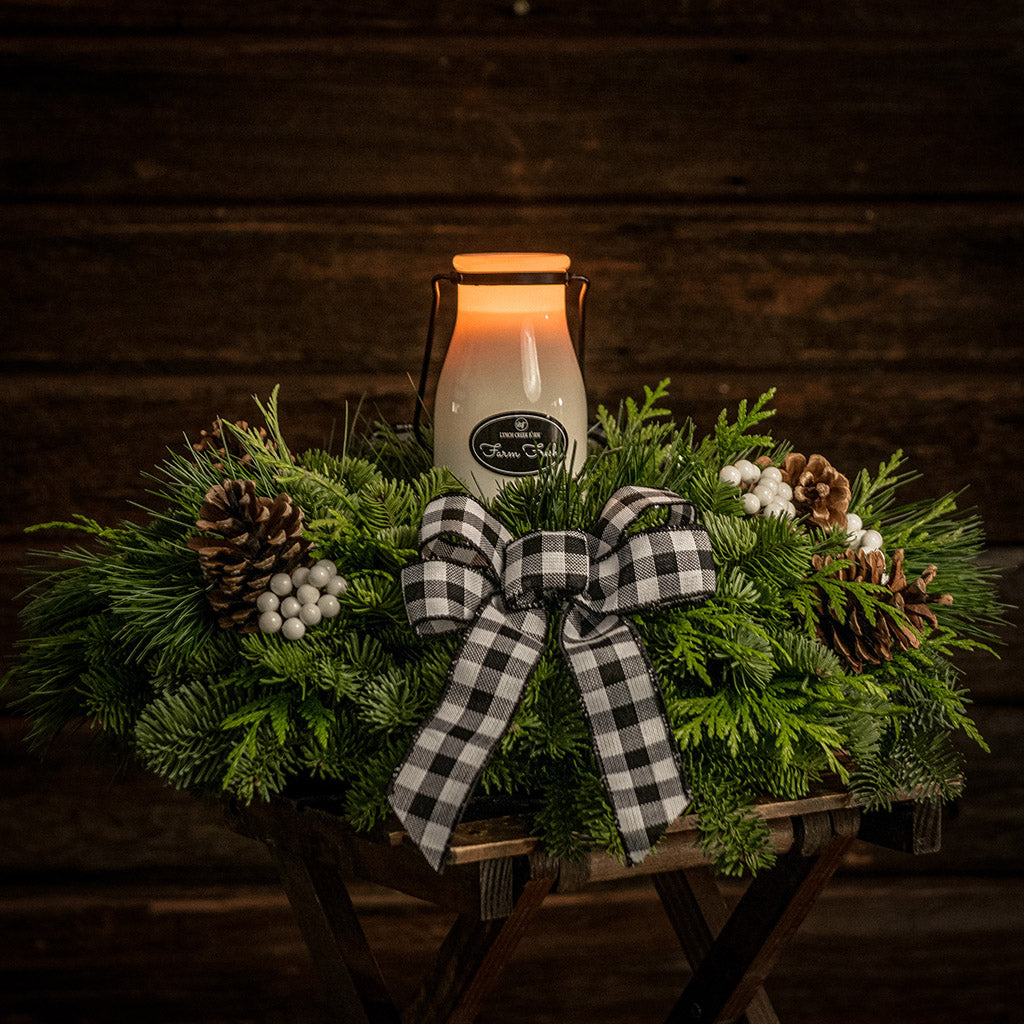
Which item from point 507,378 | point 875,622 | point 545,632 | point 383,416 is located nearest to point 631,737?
point 545,632

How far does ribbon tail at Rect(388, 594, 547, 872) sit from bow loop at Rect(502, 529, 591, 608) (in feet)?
0.07

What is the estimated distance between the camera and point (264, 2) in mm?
1141

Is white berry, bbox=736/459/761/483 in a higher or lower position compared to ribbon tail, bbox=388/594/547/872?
higher

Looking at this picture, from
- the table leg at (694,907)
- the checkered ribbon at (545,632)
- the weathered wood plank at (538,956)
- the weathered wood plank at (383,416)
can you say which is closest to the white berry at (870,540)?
the checkered ribbon at (545,632)

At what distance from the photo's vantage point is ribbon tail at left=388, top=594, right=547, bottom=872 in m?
0.53

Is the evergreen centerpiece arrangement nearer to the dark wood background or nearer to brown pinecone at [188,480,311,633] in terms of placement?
brown pinecone at [188,480,311,633]

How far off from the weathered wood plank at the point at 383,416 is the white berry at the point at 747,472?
504mm

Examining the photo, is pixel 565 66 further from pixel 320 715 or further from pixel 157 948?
pixel 157 948

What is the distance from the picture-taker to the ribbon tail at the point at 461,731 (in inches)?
20.9

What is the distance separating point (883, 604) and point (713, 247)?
675 mm

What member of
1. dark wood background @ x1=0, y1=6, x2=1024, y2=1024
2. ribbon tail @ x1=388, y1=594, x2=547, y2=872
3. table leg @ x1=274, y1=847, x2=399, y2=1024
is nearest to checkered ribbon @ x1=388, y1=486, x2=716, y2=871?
ribbon tail @ x1=388, y1=594, x2=547, y2=872

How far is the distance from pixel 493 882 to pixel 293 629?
Answer: 0.56ft

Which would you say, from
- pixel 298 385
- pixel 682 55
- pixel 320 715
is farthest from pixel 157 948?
pixel 682 55

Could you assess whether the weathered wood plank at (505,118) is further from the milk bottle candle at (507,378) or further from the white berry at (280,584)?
the white berry at (280,584)
